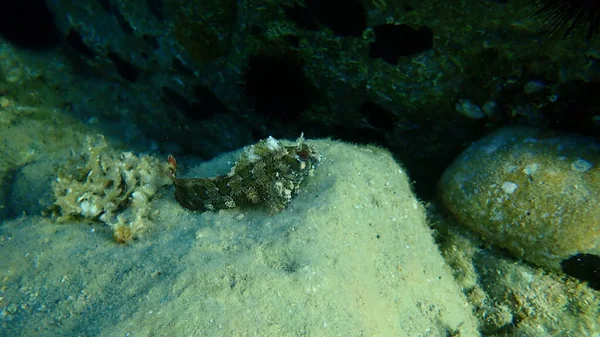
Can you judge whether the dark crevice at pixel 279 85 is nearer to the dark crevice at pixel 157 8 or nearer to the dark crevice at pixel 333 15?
the dark crevice at pixel 333 15

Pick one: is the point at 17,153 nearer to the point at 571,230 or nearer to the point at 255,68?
the point at 255,68

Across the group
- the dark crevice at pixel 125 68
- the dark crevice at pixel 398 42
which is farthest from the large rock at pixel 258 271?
the dark crevice at pixel 125 68

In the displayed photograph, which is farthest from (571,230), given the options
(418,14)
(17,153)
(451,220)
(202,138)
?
(17,153)

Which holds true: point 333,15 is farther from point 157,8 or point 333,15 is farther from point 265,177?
point 157,8

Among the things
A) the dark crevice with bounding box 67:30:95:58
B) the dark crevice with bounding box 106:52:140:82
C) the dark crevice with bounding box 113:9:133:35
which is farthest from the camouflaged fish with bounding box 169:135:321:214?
the dark crevice with bounding box 67:30:95:58

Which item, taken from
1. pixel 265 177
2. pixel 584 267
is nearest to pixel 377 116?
pixel 265 177
